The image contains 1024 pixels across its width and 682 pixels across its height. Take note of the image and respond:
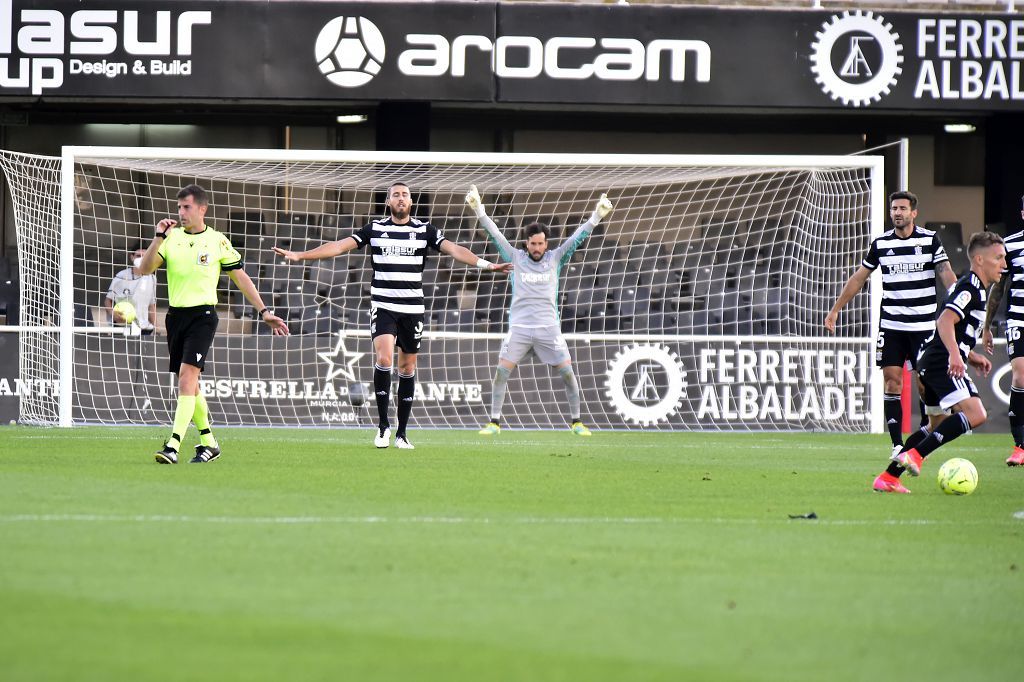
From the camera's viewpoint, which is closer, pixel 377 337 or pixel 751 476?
pixel 751 476

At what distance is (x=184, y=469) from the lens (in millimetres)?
9156

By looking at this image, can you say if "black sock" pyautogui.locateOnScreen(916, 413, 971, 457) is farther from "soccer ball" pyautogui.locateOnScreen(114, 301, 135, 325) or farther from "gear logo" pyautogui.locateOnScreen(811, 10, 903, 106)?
"gear logo" pyautogui.locateOnScreen(811, 10, 903, 106)

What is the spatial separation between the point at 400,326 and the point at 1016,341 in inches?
183

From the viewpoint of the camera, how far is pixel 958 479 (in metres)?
8.23

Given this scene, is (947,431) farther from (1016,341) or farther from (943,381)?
(1016,341)

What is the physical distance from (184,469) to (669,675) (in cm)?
611

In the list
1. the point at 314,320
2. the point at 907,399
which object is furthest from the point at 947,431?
the point at 314,320

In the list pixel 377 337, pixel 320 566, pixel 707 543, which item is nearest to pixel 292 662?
pixel 320 566

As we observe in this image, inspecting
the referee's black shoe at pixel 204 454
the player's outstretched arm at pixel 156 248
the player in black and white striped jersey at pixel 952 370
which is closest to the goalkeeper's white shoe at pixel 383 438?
the referee's black shoe at pixel 204 454

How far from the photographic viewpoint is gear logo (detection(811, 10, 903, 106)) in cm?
1734

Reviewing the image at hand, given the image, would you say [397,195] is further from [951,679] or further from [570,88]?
[951,679]

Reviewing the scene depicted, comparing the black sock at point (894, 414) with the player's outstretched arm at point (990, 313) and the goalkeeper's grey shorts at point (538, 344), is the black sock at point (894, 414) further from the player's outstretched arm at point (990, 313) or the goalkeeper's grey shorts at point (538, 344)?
the goalkeeper's grey shorts at point (538, 344)

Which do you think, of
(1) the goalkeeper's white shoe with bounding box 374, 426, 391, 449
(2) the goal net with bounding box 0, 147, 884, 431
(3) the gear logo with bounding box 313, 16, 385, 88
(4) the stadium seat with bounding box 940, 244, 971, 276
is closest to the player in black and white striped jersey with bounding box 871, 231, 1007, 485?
(1) the goalkeeper's white shoe with bounding box 374, 426, 391, 449

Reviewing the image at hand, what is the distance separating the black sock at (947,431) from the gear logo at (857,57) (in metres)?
9.80
